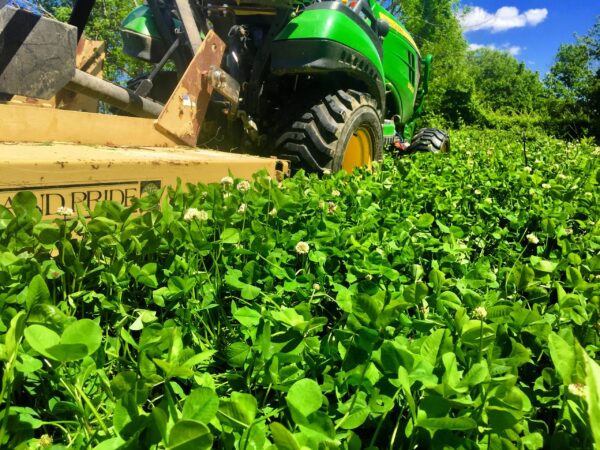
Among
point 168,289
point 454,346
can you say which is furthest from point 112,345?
point 454,346

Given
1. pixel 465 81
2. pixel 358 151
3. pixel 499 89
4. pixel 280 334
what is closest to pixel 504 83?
pixel 499 89

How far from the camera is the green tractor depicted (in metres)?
3.54

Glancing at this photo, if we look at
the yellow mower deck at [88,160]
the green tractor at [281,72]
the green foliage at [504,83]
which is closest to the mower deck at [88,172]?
the yellow mower deck at [88,160]

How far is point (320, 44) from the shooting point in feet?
11.5

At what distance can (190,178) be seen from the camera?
2580 millimetres

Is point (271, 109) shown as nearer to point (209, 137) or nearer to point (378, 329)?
point (209, 137)

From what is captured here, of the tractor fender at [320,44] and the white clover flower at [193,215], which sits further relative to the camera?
the tractor fender at [320,44]

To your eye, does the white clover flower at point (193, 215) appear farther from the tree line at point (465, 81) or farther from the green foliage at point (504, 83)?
the green foliage at point (504, 83)

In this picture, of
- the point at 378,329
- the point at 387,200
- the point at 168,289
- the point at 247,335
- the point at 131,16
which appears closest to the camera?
the point at 378,329

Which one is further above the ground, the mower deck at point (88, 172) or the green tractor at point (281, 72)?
the green tractor at point (281, 72)

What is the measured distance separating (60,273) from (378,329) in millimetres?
864

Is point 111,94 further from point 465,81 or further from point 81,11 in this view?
point 465,81

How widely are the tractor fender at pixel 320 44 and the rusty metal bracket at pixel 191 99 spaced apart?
52cm

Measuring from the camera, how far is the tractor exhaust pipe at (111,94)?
2.98m
